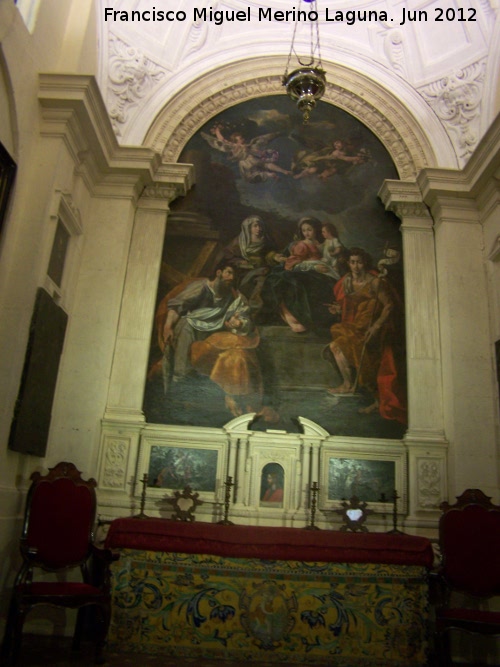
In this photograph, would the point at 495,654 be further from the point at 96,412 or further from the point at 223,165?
the point at 223,165

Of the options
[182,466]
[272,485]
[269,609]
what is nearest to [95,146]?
[182,466]

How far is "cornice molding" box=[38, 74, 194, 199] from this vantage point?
7.20 metres

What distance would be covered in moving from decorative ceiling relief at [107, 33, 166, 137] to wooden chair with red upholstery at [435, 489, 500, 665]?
6.94 metres

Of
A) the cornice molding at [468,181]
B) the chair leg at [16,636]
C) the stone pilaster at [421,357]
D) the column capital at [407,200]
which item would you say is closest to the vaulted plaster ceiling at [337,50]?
the cornice molding at [468,181]

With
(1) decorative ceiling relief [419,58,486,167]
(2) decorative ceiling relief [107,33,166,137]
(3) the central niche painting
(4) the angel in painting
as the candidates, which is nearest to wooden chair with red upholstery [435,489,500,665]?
(3) the central niche painting

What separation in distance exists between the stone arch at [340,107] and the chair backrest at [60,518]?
518 centimetres

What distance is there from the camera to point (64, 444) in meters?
7.71

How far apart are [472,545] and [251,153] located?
20.9 ft

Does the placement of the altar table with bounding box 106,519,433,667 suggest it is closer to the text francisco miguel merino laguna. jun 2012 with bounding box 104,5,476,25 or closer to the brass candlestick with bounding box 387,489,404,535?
the brass candlestick with bounding box 387,489,404,535

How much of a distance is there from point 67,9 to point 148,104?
1.96 m

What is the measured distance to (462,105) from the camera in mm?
9438

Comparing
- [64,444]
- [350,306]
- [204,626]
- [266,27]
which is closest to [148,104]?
[266,27]

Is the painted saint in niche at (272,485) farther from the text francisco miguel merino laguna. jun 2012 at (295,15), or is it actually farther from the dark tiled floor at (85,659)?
the text francisco miguel merino laguna. jun 2012 at (295,15)

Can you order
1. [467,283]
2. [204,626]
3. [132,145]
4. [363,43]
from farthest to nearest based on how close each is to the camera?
[363,43]
[132,145]
[467,283]
[204,626]
